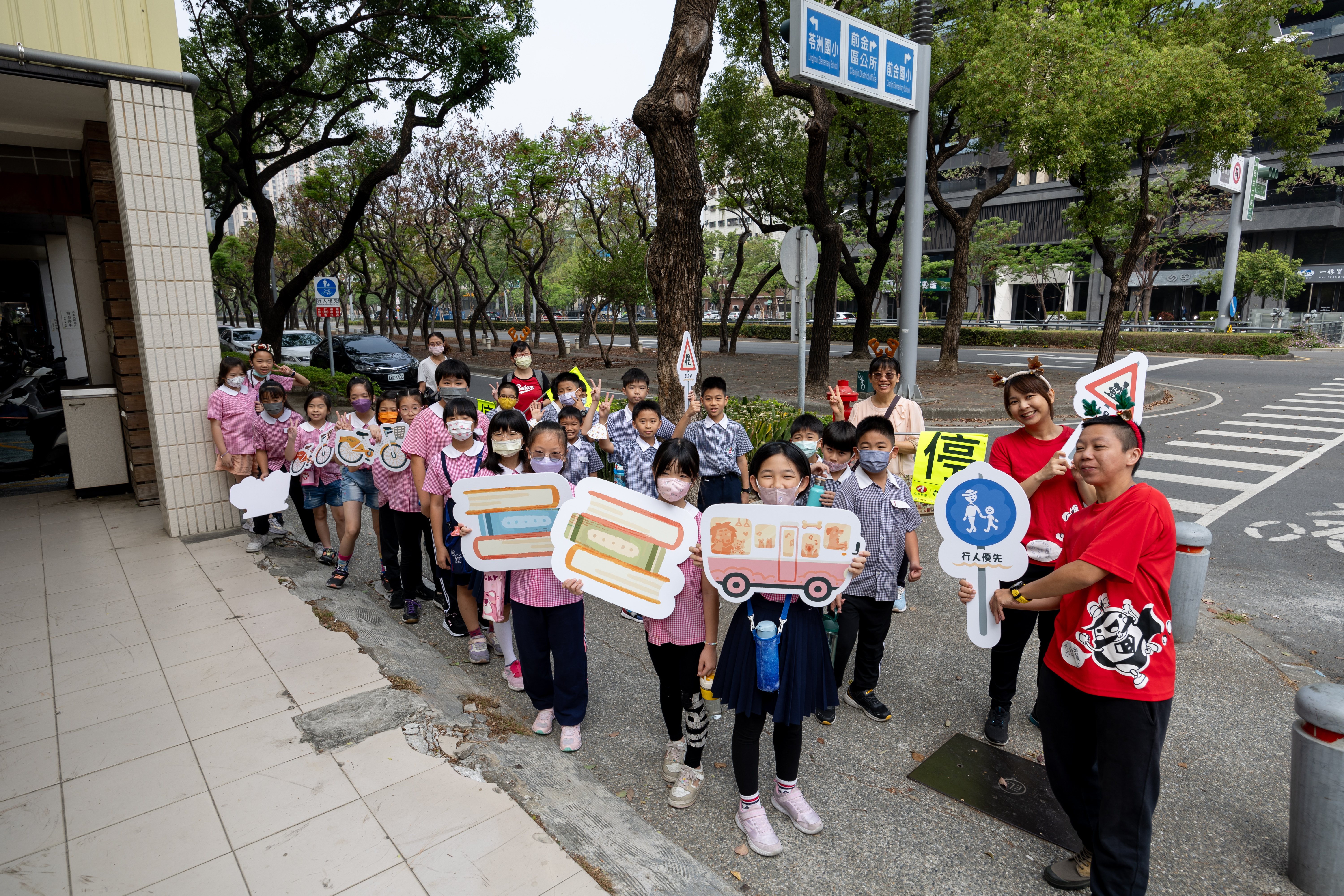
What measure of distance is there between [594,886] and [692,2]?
8044 millimetres

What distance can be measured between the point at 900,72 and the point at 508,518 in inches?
296

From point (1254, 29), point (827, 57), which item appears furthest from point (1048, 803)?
point (1254, 29)

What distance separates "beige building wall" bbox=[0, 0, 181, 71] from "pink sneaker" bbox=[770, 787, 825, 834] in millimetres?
7408

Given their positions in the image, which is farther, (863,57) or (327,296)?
(327,296)

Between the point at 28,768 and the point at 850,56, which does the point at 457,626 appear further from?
the point at 850,56

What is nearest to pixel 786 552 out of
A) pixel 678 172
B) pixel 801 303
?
pixel 801 303

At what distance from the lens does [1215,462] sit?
10.2 meters

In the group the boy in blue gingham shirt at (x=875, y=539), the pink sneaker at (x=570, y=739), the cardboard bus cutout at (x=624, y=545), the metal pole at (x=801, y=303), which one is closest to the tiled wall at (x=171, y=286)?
the pink sneaker at (x=570, y=739)

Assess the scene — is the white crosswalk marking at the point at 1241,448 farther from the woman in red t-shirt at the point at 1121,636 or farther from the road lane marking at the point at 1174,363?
the road lane marking at the point at 1174,363

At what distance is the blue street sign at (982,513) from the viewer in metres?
3.13

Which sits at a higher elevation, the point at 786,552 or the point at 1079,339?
the point at 1079,339

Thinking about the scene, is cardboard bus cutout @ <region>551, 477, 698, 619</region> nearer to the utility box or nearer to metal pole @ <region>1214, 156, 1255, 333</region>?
the utility box

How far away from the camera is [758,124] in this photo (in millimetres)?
20312

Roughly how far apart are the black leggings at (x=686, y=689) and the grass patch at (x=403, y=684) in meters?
1.51
